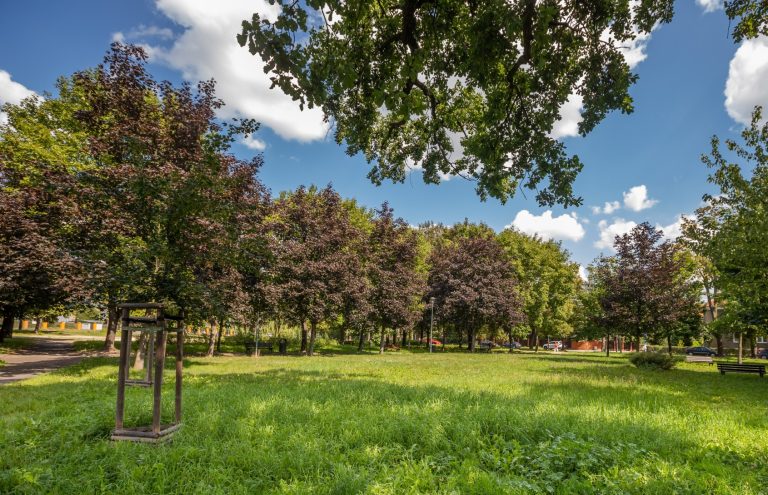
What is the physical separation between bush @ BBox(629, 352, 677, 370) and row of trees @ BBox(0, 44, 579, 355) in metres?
14.8

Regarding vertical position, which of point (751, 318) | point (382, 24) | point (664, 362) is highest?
point (382, 24)

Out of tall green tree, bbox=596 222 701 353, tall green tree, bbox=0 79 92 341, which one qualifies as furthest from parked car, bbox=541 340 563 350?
tall green tree, bbox=0 79 92 341

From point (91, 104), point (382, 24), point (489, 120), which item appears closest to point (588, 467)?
point (489, 120)

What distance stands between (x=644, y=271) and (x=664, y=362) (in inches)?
306

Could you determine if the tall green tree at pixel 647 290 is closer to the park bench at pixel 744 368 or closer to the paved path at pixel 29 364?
the park bench at pixel 744 368

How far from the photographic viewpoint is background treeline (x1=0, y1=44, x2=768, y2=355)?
850 centimetres

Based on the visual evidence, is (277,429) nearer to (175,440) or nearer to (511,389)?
(175,440)

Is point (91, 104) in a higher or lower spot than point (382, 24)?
higher

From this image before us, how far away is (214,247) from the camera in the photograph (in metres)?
8.38

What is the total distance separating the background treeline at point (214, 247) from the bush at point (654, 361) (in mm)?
3680

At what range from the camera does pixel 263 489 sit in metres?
4.59

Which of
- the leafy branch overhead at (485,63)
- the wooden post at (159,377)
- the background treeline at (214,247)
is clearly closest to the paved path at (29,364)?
the background treeline at (214,247)

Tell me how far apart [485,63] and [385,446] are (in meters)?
6.06

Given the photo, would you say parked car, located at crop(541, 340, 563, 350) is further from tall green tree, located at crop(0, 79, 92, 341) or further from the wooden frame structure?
the wooden frame structure
